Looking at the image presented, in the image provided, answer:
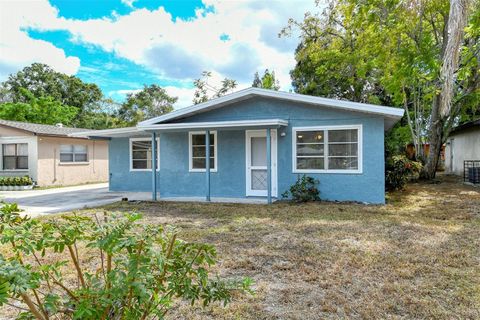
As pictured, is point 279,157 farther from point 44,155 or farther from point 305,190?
point 44,155

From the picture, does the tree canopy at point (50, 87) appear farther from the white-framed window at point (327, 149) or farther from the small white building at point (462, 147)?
the small white building at point (462, 147)

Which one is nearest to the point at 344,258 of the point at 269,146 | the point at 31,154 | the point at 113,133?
the point at 269,146

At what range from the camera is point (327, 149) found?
988 cm

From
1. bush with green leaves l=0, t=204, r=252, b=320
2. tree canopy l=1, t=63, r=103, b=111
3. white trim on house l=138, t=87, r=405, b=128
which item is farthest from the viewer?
tree canopy l=1, t=63, r=103, b=111

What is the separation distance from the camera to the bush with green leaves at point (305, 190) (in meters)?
9.78

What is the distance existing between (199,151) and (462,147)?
51.5 ft

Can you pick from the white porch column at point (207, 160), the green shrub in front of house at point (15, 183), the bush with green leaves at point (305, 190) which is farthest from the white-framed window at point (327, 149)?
the green shrub in front of house at point (15, 183)

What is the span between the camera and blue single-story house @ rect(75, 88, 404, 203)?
9.47 metres

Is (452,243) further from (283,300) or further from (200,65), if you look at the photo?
(200,65)

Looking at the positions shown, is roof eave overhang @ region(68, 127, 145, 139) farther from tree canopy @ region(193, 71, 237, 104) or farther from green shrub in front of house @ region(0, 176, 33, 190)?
tree canopy @ region(193, 71, 237, 104)

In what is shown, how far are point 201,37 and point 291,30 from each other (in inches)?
200

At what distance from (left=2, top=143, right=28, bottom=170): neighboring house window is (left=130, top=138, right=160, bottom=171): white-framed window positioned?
271 inches

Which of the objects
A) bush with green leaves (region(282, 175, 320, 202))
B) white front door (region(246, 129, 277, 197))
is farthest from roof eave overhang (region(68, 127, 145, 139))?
bush with green leaves (region(282, 175, 320, 202))

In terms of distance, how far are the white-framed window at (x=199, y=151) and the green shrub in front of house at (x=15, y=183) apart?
947cm
